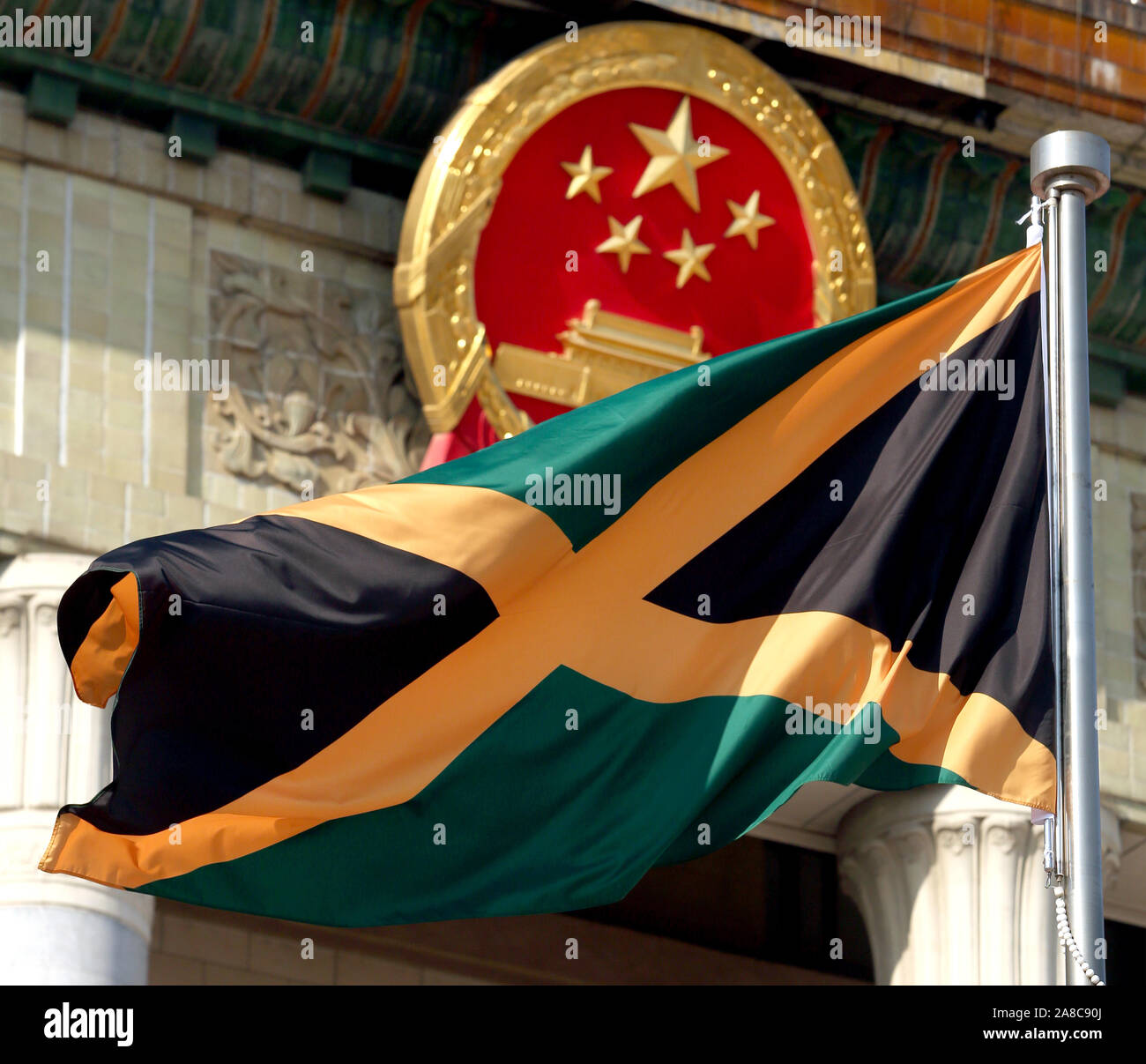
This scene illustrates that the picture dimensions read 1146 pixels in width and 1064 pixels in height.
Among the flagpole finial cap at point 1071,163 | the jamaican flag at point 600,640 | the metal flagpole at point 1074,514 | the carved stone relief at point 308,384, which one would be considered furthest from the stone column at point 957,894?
the flagpole finial cap at point 1071,163

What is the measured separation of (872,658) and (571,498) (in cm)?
137

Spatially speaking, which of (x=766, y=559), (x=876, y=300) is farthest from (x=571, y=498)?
(x=876, y=300)

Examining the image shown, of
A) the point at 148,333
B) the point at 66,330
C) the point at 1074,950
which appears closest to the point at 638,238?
the point at 148,333

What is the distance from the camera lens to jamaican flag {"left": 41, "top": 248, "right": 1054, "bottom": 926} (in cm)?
1007

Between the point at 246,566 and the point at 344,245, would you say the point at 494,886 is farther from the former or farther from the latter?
the point at 344,245

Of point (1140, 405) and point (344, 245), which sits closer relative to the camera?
point (344, 245)

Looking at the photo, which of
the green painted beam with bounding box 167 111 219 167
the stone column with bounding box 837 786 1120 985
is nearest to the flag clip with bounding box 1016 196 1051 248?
the stone column with bounding box 837 786 1120 985

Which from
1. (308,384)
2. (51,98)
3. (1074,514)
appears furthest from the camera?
(308,384)

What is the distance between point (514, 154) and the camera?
1619cm

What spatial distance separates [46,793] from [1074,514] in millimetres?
6291

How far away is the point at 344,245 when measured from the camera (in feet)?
53.9

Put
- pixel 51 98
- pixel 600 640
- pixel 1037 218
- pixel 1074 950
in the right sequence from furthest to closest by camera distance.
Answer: pixel 51 98, pixel 600 640, pixel 1037 218, pixel 1074 950

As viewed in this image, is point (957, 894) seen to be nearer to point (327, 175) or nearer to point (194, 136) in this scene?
point (327, 175)

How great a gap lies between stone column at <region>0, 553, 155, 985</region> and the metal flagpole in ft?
18.8
